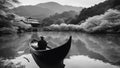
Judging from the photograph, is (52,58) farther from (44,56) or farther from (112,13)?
(112,13)

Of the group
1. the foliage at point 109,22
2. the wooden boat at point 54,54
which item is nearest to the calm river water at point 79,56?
the wooden boat at point 54,54

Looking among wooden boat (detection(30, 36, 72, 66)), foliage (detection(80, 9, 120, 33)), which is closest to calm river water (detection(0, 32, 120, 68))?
wooden boat (detection(30, 36, 72, 66))

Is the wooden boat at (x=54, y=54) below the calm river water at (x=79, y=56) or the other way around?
the other way around

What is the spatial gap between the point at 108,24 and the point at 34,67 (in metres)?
27.7

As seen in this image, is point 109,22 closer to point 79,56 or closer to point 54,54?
point 79,56

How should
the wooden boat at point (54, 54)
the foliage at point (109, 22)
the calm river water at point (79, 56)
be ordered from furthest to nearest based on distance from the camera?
the foliage at point (109, 22) < the calm river water at point (79, 56) < the wooden boat at point (54, 54)

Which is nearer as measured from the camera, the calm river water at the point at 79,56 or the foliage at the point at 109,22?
the calm river water at the point at 79,56

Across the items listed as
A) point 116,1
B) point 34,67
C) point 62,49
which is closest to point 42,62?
point 34,67

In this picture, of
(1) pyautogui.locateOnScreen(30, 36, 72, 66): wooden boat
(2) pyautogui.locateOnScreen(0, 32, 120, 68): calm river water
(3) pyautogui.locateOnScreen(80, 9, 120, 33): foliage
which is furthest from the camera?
(3) pyautogui.locateOnScreen(80, 9, 120, 33): foliage

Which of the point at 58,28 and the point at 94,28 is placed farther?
the point at 58,28

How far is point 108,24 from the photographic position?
32.2 meters

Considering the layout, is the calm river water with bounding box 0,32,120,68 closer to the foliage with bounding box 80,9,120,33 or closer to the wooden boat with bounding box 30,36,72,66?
the wooden boat with bounding box 30,36,72,66

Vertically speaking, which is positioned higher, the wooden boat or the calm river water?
the wooden boat

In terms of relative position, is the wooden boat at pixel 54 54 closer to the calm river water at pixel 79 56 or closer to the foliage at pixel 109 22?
the calm river water at pixel 79 56
